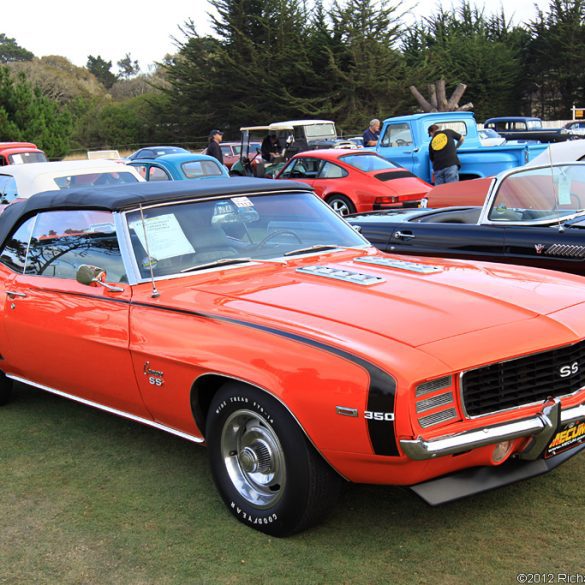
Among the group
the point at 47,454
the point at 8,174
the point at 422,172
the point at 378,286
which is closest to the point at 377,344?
the point at 378,286

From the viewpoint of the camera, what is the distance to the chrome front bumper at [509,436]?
2.91 metres

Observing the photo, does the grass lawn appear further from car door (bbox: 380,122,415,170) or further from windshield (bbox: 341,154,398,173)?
car door (bbox: 380,122,415,170)

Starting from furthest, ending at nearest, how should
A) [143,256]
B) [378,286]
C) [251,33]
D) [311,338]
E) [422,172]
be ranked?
[251,33] → [422,172] → [143,256] → [378,286] → [311,338]

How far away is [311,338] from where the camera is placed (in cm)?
320

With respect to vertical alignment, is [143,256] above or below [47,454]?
above

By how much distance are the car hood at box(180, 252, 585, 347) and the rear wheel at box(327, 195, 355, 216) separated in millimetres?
9758

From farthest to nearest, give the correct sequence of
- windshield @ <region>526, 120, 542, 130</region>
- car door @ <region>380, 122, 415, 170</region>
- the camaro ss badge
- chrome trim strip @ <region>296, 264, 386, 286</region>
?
windshield @ <region>526, 120, 542, 130</region> → car door @ <region>380, 122, 415, 170</region> → chrome trim strip @ <region>296, 264, 386, 286</region> → the camaro ss badge

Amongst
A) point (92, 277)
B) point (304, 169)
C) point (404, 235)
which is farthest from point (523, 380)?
point (304, 169)

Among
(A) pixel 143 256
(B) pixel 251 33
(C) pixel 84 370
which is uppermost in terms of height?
(B) pixel 251 33

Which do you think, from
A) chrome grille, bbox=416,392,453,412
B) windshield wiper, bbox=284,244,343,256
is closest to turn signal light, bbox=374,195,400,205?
windshield wiper, bbox=284,244,343,256

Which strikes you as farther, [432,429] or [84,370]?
[84,370]

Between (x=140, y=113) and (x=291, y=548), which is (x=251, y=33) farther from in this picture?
(x=291, y=548)

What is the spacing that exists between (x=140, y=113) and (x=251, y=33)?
9256 millimetres

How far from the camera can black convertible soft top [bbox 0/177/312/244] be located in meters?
4.40
